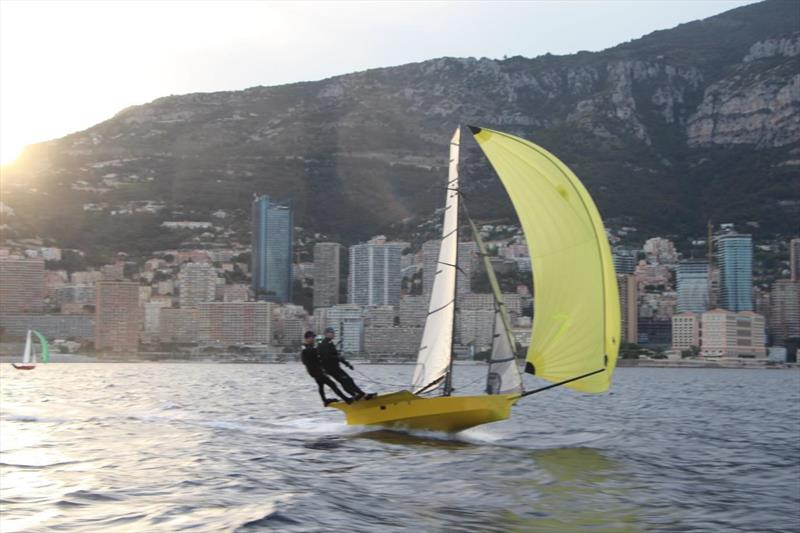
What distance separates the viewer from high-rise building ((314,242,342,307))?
5295 inches

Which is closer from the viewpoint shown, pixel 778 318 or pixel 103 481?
pixel 103 481

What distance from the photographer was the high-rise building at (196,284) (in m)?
133

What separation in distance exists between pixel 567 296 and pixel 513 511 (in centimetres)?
637

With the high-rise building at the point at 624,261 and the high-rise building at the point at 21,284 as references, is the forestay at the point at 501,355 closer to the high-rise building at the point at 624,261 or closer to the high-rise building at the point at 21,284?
the high-rise building at the point at 624,261

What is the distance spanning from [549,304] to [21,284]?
409 ft

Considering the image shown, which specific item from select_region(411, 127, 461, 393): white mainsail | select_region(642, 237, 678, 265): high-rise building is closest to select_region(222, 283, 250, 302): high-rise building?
select_region(642, 237, 678, 265): high-rise building

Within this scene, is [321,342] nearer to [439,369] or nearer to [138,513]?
[439,369]

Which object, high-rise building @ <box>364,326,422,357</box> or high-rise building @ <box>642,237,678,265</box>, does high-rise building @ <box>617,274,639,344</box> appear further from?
high-rise building @ <box>364,326,422,357</box>

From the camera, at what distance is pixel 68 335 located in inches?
5074

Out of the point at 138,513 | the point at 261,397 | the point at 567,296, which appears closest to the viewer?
the point at 138,513

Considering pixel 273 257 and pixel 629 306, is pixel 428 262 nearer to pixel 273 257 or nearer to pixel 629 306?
pixel 629 306

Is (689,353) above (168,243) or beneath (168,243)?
beneath

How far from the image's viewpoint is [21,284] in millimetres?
133500

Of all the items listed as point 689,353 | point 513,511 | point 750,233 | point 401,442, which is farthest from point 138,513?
point 750,233
